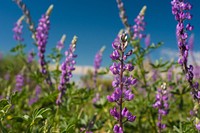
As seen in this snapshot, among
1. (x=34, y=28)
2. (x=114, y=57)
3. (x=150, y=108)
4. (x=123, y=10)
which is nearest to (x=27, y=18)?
(x=34, y=28)

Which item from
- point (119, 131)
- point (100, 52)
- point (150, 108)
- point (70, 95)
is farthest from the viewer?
point (100, 52)

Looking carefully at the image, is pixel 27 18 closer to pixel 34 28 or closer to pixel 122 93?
pixel 34 28

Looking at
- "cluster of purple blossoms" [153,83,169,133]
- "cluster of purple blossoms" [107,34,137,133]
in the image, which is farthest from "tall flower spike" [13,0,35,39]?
"cluster of purple blossoms" [107,34,137,133]

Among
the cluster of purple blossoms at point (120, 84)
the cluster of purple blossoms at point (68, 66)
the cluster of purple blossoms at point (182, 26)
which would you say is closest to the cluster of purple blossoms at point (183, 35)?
the cluster of purple blossoms at point (182, 26)

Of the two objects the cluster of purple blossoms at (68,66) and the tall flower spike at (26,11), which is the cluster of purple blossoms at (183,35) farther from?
the tall flower spike at (26,11)

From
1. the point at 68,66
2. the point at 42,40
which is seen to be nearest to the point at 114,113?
the point at 68,66

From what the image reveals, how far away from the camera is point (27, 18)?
5430 mm

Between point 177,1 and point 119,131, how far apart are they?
3.95ft

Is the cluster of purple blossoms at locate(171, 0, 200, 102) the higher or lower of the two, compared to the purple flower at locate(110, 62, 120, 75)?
higher

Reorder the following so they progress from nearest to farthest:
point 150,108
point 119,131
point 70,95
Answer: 1. point 119,131
2. point 70,95
3. point 150,108

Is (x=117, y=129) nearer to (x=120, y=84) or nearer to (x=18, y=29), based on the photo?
(x=120, y=84)

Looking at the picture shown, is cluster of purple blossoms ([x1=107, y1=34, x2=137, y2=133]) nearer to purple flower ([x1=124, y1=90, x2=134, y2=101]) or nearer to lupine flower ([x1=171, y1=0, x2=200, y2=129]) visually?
purple flower ([x1=124, y1=90, x2=134, y2=101])

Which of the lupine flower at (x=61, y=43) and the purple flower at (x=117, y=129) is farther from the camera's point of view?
the lupine flower at (x=61, y=43)

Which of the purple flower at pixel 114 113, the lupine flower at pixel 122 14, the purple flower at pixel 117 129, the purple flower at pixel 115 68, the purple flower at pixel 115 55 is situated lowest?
the purple flower at pixel 117 129
